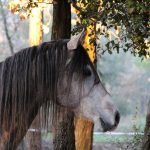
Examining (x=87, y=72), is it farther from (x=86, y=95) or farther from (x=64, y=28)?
(x=64, y=28)

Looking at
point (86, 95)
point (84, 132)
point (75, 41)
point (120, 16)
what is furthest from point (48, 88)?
point (84, 132)

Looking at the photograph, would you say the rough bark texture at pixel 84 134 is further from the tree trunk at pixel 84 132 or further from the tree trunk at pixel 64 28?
the tree trunk at pixel 64 28

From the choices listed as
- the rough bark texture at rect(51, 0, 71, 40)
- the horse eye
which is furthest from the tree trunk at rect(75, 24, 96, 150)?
the horse eye

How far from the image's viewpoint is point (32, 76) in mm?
3912

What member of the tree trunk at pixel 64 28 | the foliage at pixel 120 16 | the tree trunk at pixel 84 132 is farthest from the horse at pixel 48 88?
the tree trunk at pixel 84 132

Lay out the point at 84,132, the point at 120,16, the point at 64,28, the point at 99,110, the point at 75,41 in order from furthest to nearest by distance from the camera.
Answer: the point at 84,132, the point at 64,28, the point at 120,16, the point at 99,110, the point at 75,41

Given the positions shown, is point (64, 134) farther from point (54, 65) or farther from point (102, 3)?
point (54, 65)

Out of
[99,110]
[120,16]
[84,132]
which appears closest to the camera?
[99,110]

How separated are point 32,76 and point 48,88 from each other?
0.17 meters

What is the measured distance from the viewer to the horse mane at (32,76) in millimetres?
3873

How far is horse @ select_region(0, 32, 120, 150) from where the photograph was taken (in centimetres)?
388

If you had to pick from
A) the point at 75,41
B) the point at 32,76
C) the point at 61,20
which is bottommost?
the point at 32,76

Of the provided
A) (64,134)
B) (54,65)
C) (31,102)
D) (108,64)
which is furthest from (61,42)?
(108,64)

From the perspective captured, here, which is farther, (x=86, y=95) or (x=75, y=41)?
(x=86, y=95)
